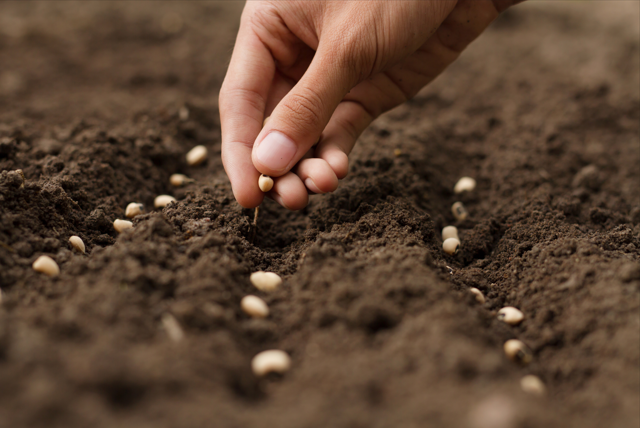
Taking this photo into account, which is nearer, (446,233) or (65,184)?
(65,184)

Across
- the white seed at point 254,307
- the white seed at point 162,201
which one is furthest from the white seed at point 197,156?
the white seed at point 254,307

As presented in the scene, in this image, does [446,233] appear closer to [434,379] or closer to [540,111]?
[434,379]

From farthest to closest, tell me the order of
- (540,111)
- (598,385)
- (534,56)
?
(534,56) → (540,111) → (598,385)

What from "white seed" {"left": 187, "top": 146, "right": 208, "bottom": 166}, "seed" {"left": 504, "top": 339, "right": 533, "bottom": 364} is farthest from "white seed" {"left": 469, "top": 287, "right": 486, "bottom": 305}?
"white seed" {"left": 187, "top": 146, "right": 208, "bottom": 166}

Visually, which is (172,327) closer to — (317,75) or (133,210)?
(133,210)

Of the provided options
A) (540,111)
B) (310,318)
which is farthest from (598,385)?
(540,111)

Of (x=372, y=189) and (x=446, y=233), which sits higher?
(x=372, y=189)

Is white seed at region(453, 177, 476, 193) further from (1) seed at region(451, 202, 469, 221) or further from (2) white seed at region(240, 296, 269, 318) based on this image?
(2) white seed at region(240, 296, 269, 318)
